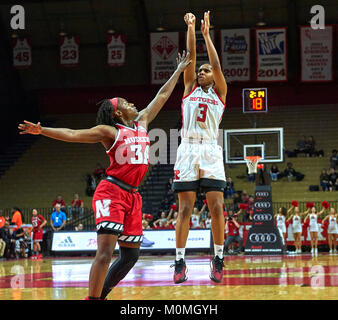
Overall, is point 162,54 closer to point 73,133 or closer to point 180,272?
point 180,272

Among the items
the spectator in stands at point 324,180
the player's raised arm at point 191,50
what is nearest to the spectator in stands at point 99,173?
the spectator in stands at point 324,180

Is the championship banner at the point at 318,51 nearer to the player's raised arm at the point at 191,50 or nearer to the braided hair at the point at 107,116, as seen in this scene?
the player's raised arm at the point at 191,50

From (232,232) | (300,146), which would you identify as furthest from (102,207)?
(300,146)

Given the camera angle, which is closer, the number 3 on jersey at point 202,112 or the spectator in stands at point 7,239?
the number 3 on jersey at point 202,112

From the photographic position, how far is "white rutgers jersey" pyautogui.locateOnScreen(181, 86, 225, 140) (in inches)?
276

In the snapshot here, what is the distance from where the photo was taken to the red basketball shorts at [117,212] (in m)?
6.06

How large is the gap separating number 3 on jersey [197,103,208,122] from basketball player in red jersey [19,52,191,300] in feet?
2.43

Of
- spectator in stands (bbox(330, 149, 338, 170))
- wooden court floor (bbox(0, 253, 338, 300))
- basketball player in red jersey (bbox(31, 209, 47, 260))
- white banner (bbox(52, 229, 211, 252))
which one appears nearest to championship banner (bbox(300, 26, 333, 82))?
spectator in stands (bbox(330, 149, 338, 170))

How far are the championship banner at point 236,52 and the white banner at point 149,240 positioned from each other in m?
11.0

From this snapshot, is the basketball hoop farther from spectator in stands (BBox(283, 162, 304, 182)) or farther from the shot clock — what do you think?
spectator in stands (BBox(283, 162, 304, 182))

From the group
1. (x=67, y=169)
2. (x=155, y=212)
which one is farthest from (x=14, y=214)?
(x=67, y=169)

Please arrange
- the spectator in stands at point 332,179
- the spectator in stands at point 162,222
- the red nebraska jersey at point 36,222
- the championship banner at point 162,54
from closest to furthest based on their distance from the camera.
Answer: the red nebraska jersey at point 36,222 < the spectator in stands at point 162,222 < the spectator in stands at point 332,179 < the championship banner at point 162,54

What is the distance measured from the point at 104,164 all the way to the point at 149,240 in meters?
9.84

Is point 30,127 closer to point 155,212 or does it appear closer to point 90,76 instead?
point 155,212
